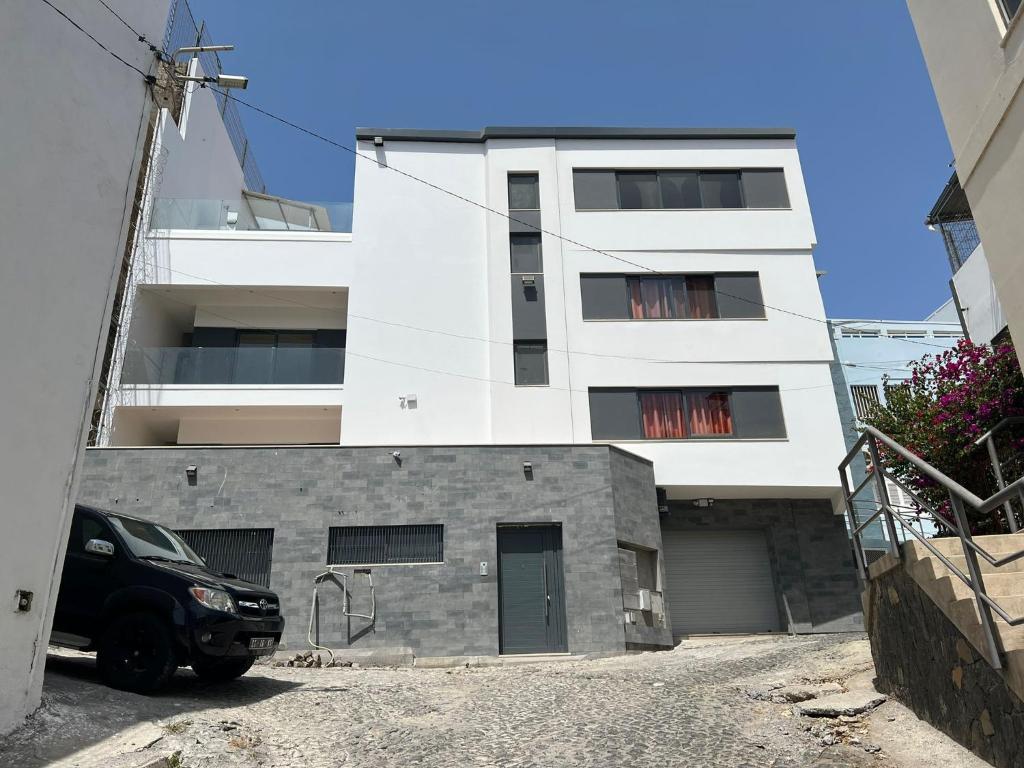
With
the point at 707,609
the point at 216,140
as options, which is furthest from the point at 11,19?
the point at 216,140

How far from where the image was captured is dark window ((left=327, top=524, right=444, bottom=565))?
52.1ft

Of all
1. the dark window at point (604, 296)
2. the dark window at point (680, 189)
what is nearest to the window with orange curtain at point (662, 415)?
the dark window at point (604, 296)

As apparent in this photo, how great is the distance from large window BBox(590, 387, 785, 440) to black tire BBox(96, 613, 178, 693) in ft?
41.6

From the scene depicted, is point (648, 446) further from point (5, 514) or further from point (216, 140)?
point (216, 140)

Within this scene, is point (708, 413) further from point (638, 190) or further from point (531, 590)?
point (531, 590)

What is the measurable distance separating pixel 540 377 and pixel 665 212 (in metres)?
5.83

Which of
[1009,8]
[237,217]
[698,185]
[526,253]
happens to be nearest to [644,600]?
[526,253]

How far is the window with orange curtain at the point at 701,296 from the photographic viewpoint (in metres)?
20.6

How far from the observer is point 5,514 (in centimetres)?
604

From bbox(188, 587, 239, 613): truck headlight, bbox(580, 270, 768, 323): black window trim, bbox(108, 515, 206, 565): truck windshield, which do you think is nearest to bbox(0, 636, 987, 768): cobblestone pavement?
bbox(188, 587, 239, 613): truck headlight

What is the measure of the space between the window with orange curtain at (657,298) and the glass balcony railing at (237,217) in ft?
25.5

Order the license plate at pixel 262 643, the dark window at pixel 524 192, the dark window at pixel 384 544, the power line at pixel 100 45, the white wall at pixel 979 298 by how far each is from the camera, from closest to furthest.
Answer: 1. the power line at pixel 100 45
2. the license plate at pixel 262 643
3. the white wall at pixel 979 298
4. the dark window at pixel 384 544
5. the dark window at pixel 524 192

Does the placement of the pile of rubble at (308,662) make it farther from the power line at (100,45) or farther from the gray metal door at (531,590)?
the power line at (100,45)

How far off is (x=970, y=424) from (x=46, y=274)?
11.0 meters
